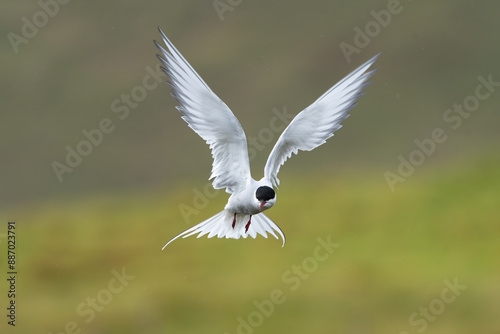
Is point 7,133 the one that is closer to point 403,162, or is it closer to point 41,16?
point 41,16

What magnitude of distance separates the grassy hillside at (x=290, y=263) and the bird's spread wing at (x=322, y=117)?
958 cm

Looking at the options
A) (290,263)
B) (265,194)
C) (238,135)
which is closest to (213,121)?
(238,135)

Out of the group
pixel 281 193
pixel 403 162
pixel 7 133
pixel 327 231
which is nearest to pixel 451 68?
pixel 403 162

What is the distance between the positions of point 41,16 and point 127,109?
620cm

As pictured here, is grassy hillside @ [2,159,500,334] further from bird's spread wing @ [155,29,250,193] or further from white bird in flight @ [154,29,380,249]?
bird's spread wing @ [155,29,250,193]

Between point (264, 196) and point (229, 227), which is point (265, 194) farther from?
point (229, 227)

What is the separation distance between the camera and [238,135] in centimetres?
940

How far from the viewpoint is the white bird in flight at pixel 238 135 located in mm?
9164

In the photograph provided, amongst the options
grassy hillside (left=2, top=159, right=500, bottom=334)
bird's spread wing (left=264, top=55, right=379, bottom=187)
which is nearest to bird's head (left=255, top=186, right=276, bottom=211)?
bird's spread wing (left=264, top=55, right=379, bottom=187)

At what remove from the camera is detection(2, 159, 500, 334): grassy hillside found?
19547 millimetres

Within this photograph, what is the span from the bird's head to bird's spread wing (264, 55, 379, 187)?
2.66 ft

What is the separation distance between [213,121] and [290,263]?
12706 millimetres

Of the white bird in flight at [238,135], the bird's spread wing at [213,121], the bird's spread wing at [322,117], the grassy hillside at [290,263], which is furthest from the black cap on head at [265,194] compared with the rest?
the grassy hillside at [290,263]

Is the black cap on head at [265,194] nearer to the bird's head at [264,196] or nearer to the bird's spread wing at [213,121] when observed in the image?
the bird's head at [264,196]
